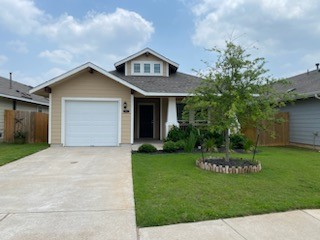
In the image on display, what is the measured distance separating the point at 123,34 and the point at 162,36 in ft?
9.20

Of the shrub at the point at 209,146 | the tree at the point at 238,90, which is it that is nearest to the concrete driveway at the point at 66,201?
the tree at the point at 238,90

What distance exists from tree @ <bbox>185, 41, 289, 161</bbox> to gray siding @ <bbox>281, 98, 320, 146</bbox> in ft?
23.6

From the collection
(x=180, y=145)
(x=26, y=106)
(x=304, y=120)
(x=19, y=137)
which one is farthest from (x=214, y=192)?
(x=26, y=106)

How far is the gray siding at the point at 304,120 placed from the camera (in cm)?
1395

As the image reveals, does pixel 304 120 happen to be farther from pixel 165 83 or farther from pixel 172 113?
pixel 165 83

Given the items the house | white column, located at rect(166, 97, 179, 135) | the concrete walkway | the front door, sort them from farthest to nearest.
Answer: the front door < white column, located at rect(166, 97, 179, 135) < the house < the concrete walkway

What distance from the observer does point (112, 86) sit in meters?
13.4

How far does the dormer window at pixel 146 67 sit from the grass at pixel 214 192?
10.5 meters

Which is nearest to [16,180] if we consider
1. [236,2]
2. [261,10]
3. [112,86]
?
[112,86]

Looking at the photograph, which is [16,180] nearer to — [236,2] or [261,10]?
[236,2]

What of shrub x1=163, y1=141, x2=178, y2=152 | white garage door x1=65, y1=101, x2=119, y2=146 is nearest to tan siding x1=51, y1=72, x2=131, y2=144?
white garage door x1=65, y1=101, x2=119, y2=146

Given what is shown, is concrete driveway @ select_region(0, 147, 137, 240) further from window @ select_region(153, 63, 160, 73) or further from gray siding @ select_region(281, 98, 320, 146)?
gray siding @ select_region(281, 98, 320, 146)

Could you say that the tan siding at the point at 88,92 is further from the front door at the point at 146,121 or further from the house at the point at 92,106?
the front door at the point at 146,121

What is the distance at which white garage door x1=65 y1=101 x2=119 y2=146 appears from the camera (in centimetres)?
1325
